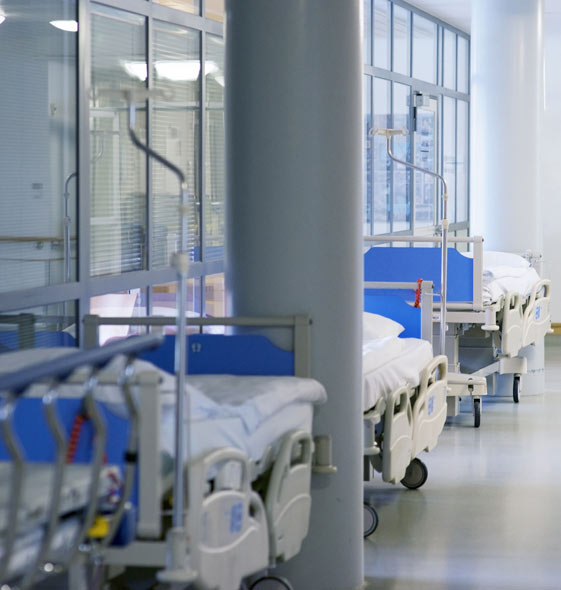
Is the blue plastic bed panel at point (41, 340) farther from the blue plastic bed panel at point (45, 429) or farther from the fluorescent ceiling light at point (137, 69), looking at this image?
the blue plastic bed panel at point (45, 429)

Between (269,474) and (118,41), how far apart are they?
10.2 ft

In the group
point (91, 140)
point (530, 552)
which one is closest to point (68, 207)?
point (91, 140)

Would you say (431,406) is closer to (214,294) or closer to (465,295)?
(465,295)

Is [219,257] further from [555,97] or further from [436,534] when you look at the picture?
[555,97]

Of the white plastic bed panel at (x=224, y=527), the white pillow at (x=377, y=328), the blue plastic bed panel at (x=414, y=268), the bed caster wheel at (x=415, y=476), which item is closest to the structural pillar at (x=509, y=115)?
the blue plastic bed panel at (x=414, y=268)

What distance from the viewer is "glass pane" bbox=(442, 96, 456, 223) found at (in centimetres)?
1334

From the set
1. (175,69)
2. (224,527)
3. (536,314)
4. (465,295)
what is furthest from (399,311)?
(224,527)

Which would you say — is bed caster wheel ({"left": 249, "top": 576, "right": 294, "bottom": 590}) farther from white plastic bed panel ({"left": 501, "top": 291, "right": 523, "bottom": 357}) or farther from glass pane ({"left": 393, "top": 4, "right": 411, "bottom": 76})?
glass pane ({"left": 393, "top": 4, "right": 411, "bottom": 76})

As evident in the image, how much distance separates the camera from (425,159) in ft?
40.7

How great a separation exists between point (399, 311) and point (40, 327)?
217cm

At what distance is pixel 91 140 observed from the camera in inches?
216

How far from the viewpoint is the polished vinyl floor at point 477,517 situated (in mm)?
4371

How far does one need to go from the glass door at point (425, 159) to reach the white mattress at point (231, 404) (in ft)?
27.5

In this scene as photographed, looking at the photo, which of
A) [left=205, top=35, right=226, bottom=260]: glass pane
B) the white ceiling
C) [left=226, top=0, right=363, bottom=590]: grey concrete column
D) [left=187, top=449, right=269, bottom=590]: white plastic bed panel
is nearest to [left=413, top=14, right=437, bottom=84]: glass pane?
the white ceiling
